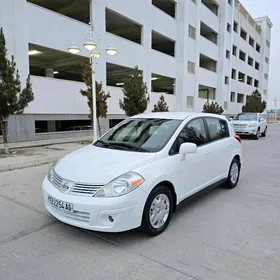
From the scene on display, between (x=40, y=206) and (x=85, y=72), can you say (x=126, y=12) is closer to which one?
(x=85, y=72)

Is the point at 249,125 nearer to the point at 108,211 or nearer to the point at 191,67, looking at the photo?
the point at 191,67

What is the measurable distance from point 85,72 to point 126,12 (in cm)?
726

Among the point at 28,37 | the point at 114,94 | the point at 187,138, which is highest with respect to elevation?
the point at 28,37

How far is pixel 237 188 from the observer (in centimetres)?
534

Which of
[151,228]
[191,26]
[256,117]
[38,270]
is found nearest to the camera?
[38,270]

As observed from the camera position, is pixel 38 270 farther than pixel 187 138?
No

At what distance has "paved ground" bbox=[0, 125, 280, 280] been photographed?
246 cm

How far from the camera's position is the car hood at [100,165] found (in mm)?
2975

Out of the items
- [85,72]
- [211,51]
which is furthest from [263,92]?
[85,72]

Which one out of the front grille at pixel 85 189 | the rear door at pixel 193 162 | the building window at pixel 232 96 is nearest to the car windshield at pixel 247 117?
the rear door at pixel 193 162

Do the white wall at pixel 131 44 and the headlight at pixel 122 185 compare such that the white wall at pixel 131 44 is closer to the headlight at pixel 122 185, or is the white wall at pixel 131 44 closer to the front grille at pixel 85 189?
the front grille at pixel 85 189

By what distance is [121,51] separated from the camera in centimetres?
1656

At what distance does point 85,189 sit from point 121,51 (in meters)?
15.1

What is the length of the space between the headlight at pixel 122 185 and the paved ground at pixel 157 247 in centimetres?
65
